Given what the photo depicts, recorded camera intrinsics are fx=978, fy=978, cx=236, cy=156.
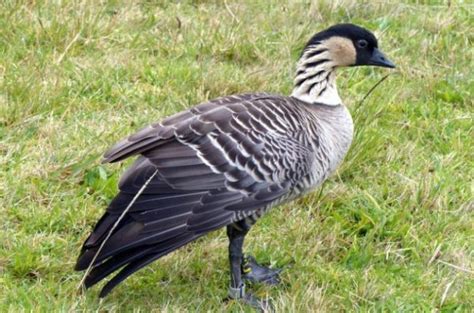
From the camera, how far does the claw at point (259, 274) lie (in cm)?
516

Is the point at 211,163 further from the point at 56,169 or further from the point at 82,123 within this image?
the point at 82,123

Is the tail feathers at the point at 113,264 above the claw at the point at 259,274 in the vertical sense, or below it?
above

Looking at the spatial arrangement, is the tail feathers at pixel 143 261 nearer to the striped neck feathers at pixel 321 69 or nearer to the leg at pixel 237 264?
the leg at pixel 237 264

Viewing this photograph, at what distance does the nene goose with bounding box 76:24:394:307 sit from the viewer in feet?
14.7

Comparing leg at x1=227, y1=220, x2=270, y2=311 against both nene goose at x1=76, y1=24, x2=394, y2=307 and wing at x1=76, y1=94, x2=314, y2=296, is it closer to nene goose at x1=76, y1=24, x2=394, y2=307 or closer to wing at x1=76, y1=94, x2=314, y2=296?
nene goose at x1=76, y1=24, x2=394, y2=307

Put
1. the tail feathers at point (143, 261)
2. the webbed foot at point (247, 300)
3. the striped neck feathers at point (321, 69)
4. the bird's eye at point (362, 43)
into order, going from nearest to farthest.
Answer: the tail feathers at point (143, 261)
the webbed foot at point (247, 300)
the striped neck feathers at point (321, 69)
the bird's eye at point (362, 43)

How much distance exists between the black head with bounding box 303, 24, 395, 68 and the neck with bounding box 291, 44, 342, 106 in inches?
1.9

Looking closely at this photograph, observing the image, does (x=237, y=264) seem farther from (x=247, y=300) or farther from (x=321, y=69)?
(x=321, y=69)

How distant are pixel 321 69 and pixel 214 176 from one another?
107cm

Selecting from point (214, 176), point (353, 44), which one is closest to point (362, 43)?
point (353, 44)

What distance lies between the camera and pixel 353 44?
5.47 meters

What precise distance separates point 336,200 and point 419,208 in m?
0.49

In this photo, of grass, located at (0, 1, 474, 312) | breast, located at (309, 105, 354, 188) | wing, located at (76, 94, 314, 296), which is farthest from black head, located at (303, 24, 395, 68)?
grass, located at (0, 1, 474, 312)

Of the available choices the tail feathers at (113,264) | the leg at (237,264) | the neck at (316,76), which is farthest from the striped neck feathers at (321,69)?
the tail feathers at (113,264)
